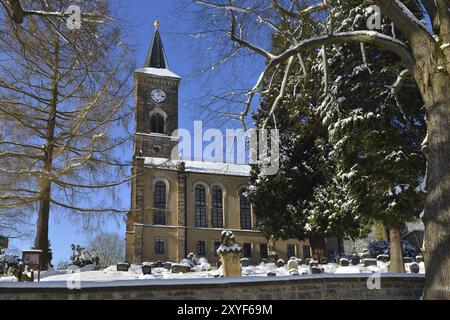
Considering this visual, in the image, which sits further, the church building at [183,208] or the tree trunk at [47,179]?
the church building at [183,208]

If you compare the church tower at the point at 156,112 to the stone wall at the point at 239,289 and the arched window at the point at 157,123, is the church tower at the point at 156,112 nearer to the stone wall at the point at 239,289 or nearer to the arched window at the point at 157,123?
the arched window at the point at 157,123

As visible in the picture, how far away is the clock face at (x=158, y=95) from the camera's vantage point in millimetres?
48500

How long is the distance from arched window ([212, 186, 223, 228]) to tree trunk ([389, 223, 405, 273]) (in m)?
24.9

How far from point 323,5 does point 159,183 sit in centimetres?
3219

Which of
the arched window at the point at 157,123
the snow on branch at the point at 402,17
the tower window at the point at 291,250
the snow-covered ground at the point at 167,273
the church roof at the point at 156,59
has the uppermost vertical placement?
the church roof at the point at 156,59

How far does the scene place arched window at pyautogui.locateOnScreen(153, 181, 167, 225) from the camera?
39.9 metres

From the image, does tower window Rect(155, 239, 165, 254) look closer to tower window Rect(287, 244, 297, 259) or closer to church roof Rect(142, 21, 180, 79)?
tower window Rect(287, 244, 297, 259)

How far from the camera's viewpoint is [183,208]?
40375 millimetres

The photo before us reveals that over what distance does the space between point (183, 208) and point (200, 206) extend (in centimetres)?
208

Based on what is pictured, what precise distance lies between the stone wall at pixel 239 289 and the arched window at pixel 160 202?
31.2 m

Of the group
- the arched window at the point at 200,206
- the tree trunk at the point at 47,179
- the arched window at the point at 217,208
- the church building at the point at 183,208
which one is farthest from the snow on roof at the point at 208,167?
the tree trunk at the point at 47,179

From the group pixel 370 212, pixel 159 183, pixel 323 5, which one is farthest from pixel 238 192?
pixel 323 5

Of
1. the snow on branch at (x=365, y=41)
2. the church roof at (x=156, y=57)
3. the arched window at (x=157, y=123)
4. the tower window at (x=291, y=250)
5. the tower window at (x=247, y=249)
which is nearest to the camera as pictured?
the snow on branch at (x=365, y=41)

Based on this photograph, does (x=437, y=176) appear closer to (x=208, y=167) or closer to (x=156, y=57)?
(x=208, y=167)
